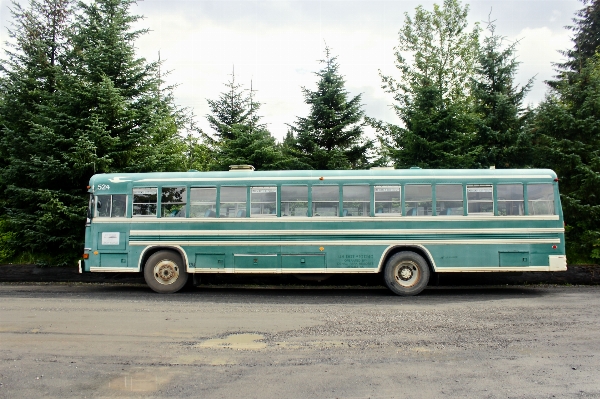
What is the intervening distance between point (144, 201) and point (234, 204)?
7.85 feet

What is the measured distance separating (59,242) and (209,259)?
248 inches

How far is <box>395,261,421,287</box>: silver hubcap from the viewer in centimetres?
1134

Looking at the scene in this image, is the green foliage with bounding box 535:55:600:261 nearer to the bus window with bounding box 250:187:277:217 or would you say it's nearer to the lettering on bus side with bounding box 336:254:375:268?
the lettering on bus side with bounding box 336:254:375:268

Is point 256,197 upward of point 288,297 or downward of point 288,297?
upward

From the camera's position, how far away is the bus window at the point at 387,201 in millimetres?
11422

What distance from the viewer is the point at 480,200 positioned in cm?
1141

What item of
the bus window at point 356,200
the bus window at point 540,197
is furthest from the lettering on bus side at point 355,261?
the bus window at point 540,197

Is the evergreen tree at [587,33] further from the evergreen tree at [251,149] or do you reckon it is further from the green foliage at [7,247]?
the green foliage at [7,247]

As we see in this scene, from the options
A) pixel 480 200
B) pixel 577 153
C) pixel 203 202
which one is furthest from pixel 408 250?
pixel 577 153

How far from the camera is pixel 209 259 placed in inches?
461

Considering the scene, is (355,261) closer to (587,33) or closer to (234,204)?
(234,204)

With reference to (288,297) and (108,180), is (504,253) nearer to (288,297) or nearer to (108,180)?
(288,297)

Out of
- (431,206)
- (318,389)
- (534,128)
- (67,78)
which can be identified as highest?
(67,78)

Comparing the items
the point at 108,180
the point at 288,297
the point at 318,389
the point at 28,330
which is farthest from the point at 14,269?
the point at 318,389
